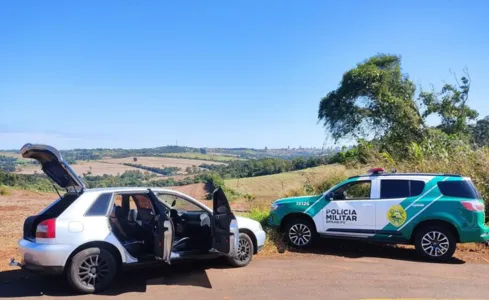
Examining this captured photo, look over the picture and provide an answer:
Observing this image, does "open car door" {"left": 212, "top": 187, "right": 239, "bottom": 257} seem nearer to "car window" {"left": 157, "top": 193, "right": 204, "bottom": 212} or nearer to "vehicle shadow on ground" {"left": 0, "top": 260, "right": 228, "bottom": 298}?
"vehicle shadow on ground" {"left": 0, "top": 260, "right": 228, "bottom": 298}

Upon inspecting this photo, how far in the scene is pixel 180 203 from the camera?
7738 mm

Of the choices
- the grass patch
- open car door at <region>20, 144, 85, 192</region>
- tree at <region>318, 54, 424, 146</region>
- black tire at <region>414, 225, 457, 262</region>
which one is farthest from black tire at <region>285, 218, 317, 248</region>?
the grass patch

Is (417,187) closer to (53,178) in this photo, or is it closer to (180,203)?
(180,203)

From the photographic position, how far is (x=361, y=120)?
24109mm

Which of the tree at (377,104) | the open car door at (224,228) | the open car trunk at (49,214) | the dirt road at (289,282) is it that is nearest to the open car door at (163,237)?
the dirt road at (289,282)

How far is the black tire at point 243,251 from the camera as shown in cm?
761

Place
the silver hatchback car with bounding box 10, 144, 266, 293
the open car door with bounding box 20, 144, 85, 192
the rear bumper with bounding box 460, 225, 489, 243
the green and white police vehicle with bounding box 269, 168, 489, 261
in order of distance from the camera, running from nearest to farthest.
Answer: the silver hatchback car with bounding box 10, 144, 266, 293
the open car door with bounding box 20, 144, 85, 192
the rear bumper with bounding box 460, 225, 489, 243
the green and white police vehicle with bounding box 269, 168, 489, 261

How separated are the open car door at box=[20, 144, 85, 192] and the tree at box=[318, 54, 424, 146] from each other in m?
19.3

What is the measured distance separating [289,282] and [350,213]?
287 cm

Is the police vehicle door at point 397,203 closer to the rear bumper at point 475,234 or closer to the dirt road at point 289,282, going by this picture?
the dirt road at point 289,282

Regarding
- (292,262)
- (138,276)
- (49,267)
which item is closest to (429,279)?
(292,262)

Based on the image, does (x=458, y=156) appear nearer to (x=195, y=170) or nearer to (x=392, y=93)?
(x=392, y=93)

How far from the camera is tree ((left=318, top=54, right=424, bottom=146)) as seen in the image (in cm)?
2275

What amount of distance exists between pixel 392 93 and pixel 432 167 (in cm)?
1112
